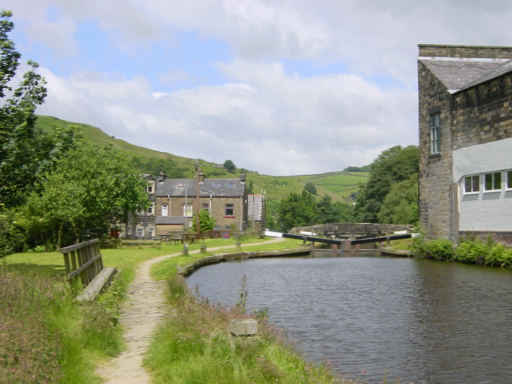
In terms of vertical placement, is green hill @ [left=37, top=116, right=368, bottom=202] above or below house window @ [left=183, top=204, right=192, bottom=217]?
above

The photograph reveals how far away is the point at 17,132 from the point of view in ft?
46.2

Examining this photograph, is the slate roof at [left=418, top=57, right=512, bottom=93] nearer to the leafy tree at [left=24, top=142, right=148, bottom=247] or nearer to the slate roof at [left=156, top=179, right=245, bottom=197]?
the leafy tree at [left=24, top=142, right=148, bottom=247]

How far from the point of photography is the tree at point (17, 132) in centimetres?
1411

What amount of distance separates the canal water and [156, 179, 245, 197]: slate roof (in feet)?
136

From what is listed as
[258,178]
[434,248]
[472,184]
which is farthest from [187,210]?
[258,178]

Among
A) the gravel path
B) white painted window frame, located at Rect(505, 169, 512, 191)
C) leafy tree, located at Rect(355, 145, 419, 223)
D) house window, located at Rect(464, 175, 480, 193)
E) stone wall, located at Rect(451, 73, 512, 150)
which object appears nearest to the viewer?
the gravel path

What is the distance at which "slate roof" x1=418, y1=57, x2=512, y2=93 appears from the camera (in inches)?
1016

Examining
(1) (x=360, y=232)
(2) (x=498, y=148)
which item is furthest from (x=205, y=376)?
(1) (x=360, y=232)

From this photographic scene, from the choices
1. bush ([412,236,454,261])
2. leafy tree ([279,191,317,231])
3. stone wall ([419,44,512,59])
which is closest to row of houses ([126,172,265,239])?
leafy tree ([279,191,317,231])

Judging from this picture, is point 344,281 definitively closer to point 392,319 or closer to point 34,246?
point 392,319

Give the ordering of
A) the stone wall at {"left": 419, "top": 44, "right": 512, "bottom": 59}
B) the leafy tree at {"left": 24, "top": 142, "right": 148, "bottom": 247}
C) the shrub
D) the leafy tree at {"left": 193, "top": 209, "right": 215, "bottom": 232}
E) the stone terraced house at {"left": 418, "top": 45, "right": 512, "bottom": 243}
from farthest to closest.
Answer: the leafy tree at {"left": 193, "top": 209, "right": 215, "bottom": 232} → the leafy tree at {"left": 24, "top": 142, "right": 148, "bottom": 247} → the stone wall at {"left": 419, "top": 44, "right": 512, "bottom": 59} → the shrub → the stone terraced house at {"left": 418, "top": 45, "right": 512, "bottom": 243}

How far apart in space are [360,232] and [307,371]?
4321 cm

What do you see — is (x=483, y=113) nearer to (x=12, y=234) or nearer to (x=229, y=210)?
(x=12, y=234)

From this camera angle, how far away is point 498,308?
12414 millimetres
